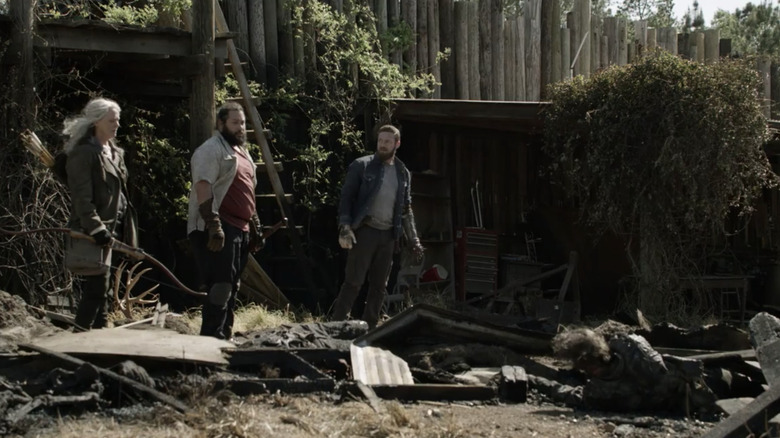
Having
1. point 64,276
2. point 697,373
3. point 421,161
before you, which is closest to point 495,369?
point 697,373

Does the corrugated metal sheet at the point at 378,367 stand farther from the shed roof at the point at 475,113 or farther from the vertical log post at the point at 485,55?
the vertical log post at the point at 485,55

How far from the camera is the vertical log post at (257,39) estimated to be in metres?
12.5

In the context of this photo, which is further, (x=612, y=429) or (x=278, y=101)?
(x=278, y=101)

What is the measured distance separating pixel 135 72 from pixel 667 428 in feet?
22.7

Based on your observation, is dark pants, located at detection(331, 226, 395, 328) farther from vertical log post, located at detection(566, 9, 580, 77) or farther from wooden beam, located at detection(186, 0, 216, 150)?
vertical log post, located at detection(566, 9, 580, 77)

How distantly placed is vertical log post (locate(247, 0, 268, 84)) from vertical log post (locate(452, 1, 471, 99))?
3.32 meters

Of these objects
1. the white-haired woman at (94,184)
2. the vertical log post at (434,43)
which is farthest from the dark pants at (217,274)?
the vertical log post at (434,43)

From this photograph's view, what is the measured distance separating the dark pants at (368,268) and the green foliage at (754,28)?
19.9 metres

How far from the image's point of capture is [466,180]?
14.3 meters

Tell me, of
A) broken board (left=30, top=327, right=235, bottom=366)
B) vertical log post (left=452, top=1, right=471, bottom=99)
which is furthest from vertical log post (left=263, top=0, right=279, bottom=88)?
broken board (left=30, top=327, right=235, bottom=366)

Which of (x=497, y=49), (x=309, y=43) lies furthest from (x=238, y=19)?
(x=497, y=49)

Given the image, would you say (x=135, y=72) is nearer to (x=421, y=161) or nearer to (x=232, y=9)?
(x=232, y=9)

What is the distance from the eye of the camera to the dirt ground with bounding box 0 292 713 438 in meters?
5.43

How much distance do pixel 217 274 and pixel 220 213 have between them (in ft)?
1.49
